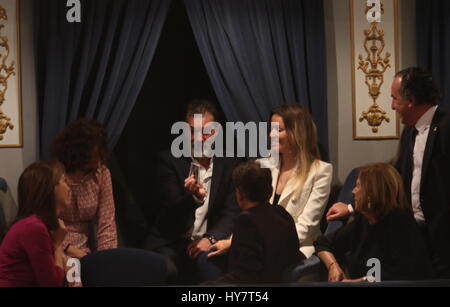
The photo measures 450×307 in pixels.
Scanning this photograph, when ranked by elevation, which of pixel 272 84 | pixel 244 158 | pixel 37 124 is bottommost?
pixel 244 158

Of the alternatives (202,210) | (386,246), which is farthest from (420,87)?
(202,210)

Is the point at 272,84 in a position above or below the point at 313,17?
below

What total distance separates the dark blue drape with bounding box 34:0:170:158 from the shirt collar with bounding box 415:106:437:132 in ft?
5.24

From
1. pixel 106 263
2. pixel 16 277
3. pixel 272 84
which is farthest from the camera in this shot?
pixel 272 84

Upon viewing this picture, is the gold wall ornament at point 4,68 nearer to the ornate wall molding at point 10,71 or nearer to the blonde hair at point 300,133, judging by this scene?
the ornate wall molding at point 10,71

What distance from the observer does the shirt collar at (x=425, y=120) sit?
3.37 meters

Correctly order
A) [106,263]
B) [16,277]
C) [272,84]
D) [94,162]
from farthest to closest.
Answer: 1. [272,84]
2. [94,162]
3. [106,263]
4. [16,277]

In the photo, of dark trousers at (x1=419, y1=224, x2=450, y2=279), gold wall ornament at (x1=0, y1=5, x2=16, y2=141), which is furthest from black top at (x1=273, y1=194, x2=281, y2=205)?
gold wall ornament at (x1=0, y1=5, x2=16, y2=141)

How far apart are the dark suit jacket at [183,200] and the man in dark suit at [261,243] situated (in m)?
0.29

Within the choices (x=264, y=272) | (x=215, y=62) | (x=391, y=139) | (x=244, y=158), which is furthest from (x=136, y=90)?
(x=391, y=139)

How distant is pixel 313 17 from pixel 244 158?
3.13 ft

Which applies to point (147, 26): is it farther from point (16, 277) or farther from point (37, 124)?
point (16, 277)

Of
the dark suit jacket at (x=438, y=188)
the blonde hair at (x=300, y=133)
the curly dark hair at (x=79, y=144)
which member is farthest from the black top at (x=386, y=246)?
the curly dark hair at (x=79, y=144)

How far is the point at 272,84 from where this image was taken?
141 inches
